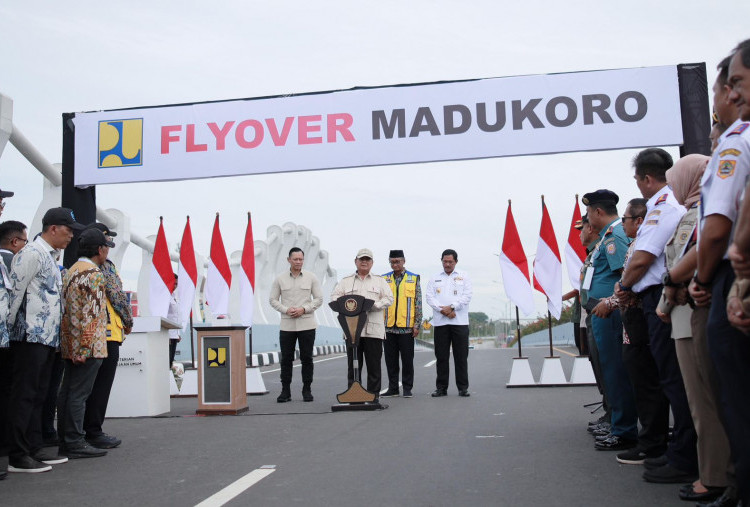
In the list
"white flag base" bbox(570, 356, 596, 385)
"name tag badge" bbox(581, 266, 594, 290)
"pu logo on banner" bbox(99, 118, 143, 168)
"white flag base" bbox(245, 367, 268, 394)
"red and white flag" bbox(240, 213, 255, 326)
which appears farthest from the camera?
"red and white flag" bbox(240, 213, 255, 326)

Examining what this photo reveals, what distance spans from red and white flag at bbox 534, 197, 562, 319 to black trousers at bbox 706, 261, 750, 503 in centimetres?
1024

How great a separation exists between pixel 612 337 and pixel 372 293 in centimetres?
469

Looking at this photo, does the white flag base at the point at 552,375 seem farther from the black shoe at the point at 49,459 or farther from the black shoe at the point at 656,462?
the black shoe at the point at 49,459

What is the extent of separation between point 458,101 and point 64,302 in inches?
200

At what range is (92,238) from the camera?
255 inches

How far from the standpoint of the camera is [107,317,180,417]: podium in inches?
354

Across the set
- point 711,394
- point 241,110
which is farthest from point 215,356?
point 711,394

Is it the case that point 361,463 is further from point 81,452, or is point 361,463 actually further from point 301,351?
point 301,351

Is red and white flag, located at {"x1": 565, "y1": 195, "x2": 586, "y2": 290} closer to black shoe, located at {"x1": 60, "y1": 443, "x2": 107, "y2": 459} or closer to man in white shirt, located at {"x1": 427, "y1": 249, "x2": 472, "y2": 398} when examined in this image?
man in white shirt, located at {"x1": 427, "y1": 249, "x2": 472, "y2": 398}

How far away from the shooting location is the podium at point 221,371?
8992 millimetres

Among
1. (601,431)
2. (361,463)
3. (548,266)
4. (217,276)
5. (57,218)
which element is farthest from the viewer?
(217,276)

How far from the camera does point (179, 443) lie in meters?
6.74

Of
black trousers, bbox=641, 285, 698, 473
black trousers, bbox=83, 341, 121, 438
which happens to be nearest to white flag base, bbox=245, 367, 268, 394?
black trousers, bbox=83, 341, 121, 438

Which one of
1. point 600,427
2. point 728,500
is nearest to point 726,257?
point 728,500
